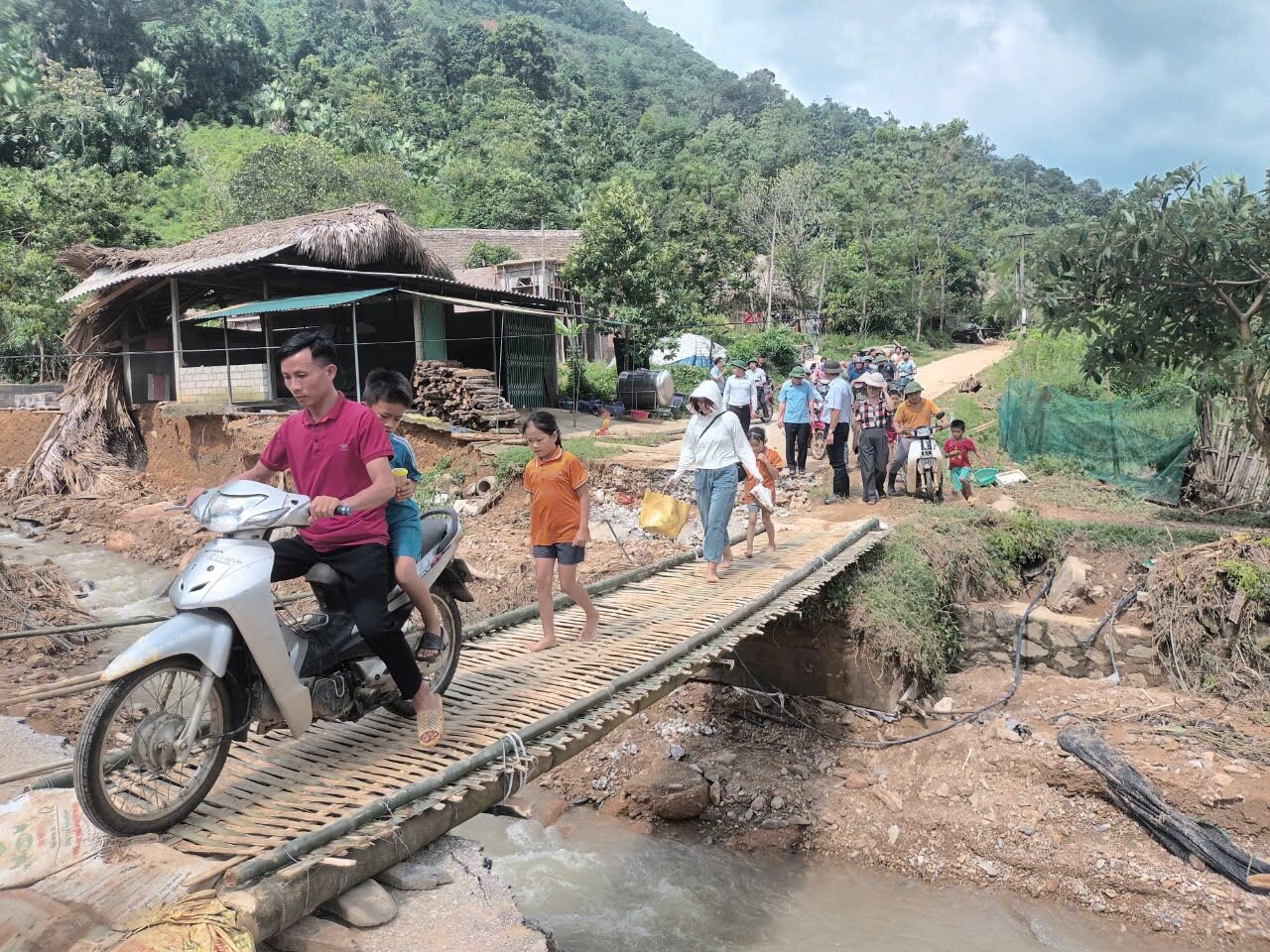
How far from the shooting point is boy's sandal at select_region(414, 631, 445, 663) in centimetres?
365

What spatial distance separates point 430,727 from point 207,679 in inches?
39.1

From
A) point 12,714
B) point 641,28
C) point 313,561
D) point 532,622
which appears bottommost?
point 12,714

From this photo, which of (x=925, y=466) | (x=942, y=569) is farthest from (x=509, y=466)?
(x=942, y=569)

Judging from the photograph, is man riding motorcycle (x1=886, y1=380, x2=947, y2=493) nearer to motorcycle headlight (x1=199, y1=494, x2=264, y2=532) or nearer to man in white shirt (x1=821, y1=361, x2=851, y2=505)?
man in white shirt (x1=821, y1=361, x2=851, y2=505)

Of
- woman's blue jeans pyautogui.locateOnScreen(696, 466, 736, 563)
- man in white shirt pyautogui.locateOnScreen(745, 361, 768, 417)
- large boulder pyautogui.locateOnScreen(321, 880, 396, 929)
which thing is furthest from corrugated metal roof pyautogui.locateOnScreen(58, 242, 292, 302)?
large boulder pyautogui.locateOnScreen(321, 880, 396, 929)

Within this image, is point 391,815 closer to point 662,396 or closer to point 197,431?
point 197,431

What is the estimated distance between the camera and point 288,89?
47.5 m

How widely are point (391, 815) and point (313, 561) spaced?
3.14 ft

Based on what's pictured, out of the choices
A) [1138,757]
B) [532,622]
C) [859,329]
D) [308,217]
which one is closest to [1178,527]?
[1138,757]

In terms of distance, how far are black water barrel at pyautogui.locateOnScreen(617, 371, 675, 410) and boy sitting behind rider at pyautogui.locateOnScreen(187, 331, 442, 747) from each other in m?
15.4

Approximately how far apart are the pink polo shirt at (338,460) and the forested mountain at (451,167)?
95.2 inches

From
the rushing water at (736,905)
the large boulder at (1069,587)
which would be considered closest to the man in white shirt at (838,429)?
the large boulder at (1069,587)

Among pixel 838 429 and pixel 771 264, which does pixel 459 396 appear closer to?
pixel 838 429

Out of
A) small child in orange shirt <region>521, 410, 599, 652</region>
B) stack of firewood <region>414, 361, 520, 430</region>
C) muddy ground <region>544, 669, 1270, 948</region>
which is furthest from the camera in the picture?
stack of firewood <region>414, 361, 520, 430</region>
